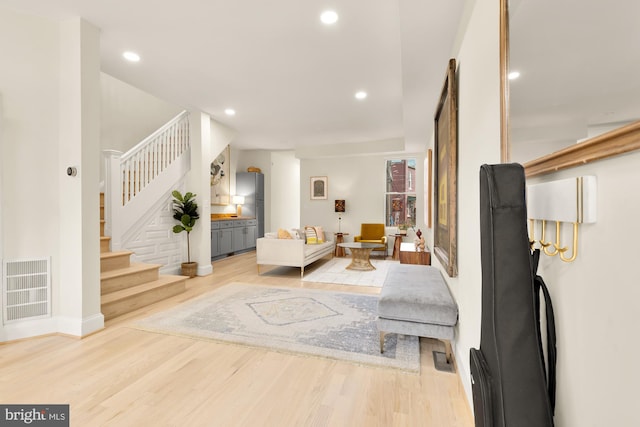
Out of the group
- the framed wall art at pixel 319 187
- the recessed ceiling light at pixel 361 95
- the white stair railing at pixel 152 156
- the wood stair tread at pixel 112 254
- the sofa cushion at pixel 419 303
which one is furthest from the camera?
the framed wall art at pixel 319 187

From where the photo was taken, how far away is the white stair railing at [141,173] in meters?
4.02

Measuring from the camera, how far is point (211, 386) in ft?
6.25

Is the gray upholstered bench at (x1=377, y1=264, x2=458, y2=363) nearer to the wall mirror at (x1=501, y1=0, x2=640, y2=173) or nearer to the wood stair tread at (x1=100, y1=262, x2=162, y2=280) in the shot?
the wall mirror at (x1=501, y1=0, x2=640, y2=173)

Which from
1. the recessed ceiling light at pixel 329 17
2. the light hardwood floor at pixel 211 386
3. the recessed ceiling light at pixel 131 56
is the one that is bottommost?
the light hardwood floor at pixel 211 386

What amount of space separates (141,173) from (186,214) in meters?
0.90

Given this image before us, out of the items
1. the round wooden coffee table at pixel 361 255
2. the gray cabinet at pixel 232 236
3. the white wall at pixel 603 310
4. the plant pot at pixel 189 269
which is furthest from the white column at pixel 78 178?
the round wooden coffee table at pixel 361 255

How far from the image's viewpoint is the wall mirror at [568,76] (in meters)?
0.49

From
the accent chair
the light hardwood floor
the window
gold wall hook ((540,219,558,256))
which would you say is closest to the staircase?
the light hardwood floor

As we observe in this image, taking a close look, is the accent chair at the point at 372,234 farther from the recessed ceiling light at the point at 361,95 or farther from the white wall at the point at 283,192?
the recessed ceiling light at the point at 361,95

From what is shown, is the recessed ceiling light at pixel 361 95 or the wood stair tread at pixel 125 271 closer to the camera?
the wood stair tread at pixel 125 271

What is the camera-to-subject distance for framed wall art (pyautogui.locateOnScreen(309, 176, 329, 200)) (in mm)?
7805

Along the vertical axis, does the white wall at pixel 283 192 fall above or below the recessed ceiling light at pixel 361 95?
below

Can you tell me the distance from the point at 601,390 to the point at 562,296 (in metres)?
0.23

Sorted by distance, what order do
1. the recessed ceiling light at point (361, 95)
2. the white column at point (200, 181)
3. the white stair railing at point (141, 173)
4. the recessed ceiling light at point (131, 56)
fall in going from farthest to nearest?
1. the white column at point (200, 181)
2. the recessed ceiling light at point (361, 95)
3. the white stair railing at point (141, 173)
4. the recessed ceiling light at point (131, 56)
